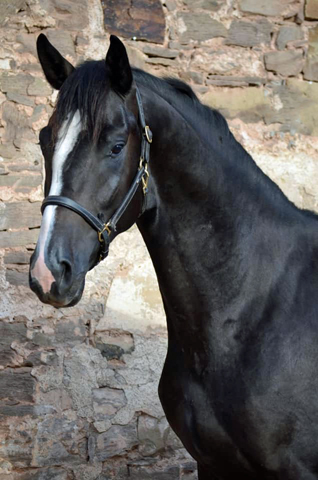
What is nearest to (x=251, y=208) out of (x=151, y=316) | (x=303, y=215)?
(x=303, y=215)

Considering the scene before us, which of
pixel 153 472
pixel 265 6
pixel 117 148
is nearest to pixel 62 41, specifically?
pixel 265 6

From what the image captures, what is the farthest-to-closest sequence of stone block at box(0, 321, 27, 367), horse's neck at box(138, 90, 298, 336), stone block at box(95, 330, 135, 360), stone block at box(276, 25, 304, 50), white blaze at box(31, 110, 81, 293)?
stone block at box(276, 25, 304, 50) → stone block at box(95, 330, 135, 360) → stone block at box(0, 321, 27, 367) → horse's neck at box(138, 90, 298, 336) → white blaze at box(31, 110, 81, 293)

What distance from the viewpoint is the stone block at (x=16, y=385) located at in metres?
3.65

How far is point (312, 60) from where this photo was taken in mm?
4180

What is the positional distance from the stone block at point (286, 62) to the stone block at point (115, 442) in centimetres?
231

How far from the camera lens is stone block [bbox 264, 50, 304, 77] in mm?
4117

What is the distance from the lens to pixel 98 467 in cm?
373

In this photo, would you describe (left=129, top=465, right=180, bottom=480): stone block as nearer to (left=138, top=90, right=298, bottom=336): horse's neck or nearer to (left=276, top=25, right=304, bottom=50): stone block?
(left=138, top=90, right=298, bottom=336): horse's neck

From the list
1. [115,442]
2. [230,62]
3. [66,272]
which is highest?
[230,62]

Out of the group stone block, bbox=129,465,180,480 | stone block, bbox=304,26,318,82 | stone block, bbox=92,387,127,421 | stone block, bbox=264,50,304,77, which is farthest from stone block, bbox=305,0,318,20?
stone block, bbox=129,465,180,480

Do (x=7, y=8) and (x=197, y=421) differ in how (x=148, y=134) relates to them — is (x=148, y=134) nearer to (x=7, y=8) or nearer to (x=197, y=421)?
(x=197, y=421)

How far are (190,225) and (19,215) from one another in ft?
5.55

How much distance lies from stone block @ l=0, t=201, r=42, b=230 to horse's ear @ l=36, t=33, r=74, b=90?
1.41 metres

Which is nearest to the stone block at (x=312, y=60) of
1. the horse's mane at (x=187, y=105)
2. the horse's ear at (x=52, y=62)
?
the horse's mane at (x=187, y=105)
